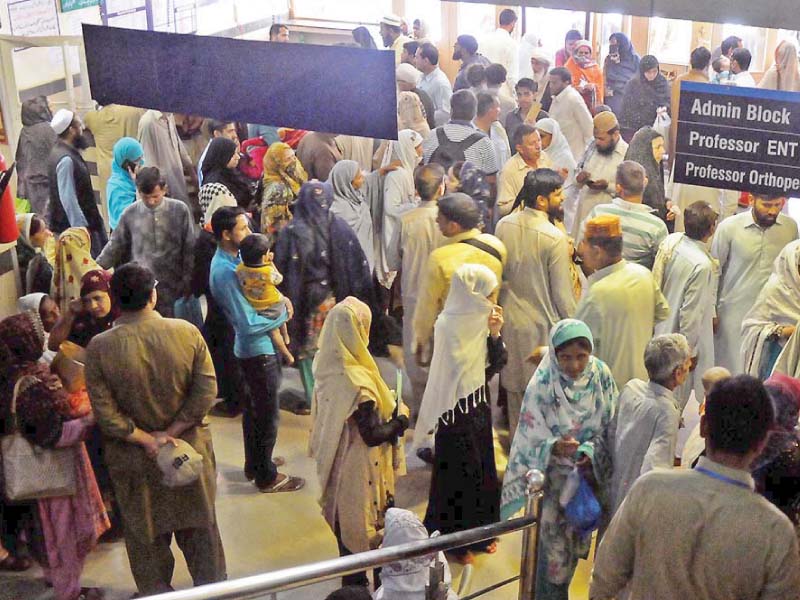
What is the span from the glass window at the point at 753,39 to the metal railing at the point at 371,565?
923cm

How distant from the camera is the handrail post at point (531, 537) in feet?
12.2

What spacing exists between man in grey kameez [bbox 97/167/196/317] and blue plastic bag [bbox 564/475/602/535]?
2.71 m

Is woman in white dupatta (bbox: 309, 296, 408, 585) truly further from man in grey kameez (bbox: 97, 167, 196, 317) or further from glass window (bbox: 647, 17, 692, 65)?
glass window (bbox: 647, 17, 692, 65)

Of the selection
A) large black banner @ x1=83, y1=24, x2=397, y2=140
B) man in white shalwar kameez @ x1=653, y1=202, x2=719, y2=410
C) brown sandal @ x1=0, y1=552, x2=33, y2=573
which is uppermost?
large black banner @ x1=83, y1=24, x2=397, y2=140

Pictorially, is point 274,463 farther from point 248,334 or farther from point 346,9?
point 346,9

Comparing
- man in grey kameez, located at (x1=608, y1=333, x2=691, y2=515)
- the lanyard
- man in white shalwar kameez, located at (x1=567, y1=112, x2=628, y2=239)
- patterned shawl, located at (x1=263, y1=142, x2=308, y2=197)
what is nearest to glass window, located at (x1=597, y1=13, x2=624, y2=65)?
man in white shalwar kameez, located at (x1=567, y1=112, x2=628, y2=239)

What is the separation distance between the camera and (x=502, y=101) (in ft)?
29.0

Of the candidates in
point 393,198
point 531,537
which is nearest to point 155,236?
point 393,198

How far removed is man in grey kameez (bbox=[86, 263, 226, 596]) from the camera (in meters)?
4.12

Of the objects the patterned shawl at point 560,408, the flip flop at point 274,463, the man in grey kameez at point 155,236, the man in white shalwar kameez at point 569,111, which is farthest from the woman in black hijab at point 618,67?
the patterned shawl at point 560,408

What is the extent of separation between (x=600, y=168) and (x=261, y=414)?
273cm

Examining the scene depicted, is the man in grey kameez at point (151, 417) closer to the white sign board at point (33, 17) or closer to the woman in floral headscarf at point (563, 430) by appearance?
the woman in floral headscarf at point (563, 430)

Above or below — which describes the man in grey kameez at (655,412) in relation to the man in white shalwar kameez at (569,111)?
below

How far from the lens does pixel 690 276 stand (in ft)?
16.9
